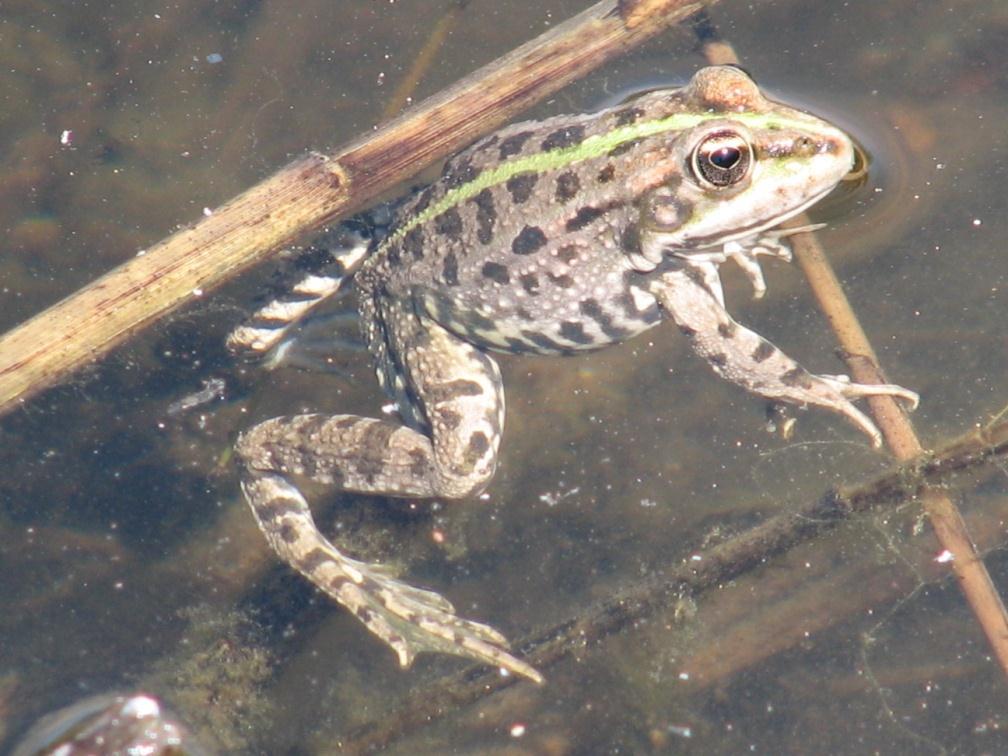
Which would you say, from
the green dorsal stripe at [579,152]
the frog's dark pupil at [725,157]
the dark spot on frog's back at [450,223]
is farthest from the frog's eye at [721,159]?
the dark spot on frog's back at [450,223]

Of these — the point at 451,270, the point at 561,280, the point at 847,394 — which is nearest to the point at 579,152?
the point at 561,280

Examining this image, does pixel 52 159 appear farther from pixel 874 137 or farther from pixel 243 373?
pixel 874 137

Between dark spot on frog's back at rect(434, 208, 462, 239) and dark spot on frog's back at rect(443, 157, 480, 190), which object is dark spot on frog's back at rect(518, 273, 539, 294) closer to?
dark spot on frog's back at rect(434, 208, 462, 239)

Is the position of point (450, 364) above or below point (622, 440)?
above

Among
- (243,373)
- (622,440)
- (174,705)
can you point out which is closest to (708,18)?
(622,440)

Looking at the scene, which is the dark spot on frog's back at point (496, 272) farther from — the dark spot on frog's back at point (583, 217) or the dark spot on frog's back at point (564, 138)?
the dark spot on frog's back at point (564, 138)

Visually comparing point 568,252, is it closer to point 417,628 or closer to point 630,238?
point 630,238
